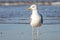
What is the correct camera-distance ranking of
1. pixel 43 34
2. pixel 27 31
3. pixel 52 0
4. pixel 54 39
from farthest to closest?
pixel 52 0, pixel 27 31, pixel 43 34, pixel 54 39

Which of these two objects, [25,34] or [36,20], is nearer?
[36,20]

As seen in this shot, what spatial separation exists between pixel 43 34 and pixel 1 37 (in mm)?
1603

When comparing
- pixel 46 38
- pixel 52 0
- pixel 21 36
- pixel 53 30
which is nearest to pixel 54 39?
pixel 46 38

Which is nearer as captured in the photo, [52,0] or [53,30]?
[53,30]

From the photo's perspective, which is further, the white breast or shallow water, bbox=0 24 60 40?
shallow water, bbox=0 24 60 40

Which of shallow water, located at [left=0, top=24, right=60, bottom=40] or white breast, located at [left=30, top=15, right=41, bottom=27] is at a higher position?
white breast, located at [left=30, top=15, right=41, bottom=27]

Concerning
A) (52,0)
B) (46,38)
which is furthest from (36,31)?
(52,0)

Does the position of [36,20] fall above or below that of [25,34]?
above

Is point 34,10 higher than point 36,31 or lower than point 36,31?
Answer: higher

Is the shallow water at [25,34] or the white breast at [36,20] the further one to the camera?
the shallow water at [25,34]

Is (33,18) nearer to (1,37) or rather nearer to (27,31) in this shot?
(1,37)

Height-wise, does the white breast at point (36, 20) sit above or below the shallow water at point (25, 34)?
above

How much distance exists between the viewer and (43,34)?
38.1 ft

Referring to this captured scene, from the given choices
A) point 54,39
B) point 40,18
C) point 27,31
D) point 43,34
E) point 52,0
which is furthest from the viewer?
point 52,0
